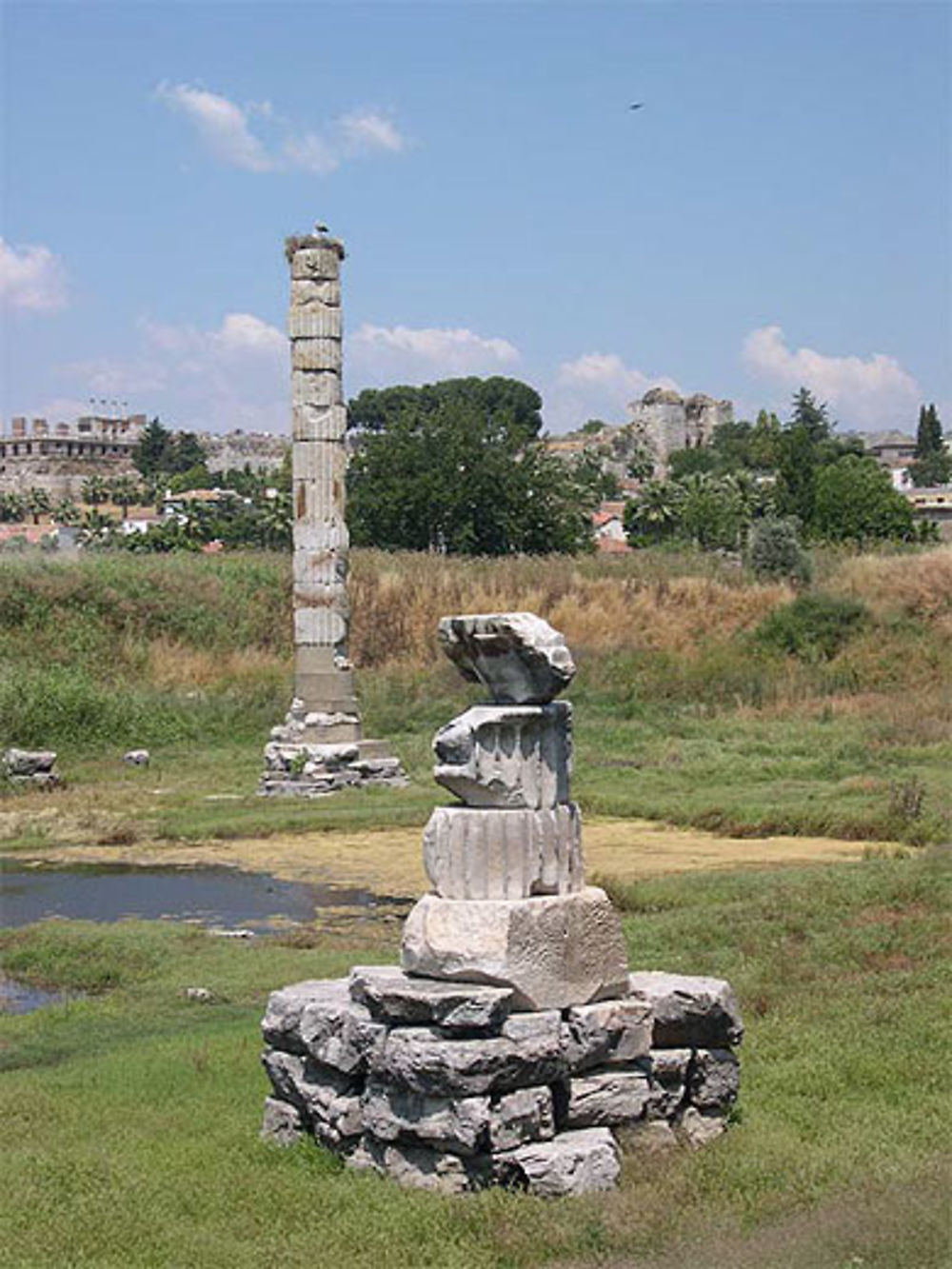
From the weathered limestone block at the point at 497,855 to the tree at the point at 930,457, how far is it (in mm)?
119482

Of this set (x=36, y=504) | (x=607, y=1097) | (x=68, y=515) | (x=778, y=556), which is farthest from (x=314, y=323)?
(x=36, y=504)

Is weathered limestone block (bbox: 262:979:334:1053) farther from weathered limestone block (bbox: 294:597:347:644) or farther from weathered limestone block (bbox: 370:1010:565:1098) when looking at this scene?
weathered limestone block (bbox: 294:597:347:644)

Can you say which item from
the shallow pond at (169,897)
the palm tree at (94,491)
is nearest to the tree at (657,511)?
the palm tree at (94,491)

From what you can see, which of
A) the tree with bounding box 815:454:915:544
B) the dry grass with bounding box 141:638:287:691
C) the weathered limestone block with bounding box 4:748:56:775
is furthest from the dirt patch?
the tree with bounding box 815:454:915:544

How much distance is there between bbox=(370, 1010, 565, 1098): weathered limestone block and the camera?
739 centimetres

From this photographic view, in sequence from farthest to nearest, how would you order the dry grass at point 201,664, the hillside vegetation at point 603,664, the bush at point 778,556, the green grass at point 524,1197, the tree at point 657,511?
the tree at point 657,511
the bush at point 778,556
the dry grass at point 201,664
the hillside vegetation at point 603,664
the green grass at point 524,1197

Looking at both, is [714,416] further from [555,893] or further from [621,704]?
[555,893]

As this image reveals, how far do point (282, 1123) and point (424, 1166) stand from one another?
0.99 metres

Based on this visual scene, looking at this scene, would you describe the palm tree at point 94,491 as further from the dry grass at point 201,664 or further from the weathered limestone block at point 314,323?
the weathered limestone block at point 314,323

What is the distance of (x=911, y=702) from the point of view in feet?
97.8

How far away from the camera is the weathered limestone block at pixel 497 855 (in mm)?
8133

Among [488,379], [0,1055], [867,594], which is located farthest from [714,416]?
[0,1055]

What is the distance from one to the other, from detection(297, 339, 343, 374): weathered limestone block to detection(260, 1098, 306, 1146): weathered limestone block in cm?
1834

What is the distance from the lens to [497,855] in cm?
815
